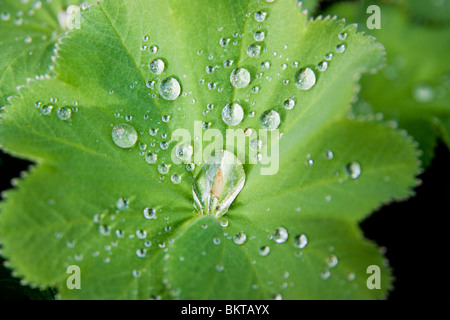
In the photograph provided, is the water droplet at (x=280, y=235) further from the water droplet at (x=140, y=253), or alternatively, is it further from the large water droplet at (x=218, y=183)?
the water droplet at (x=140, y=253)

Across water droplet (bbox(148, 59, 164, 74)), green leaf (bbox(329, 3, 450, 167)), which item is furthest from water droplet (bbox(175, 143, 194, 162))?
green leaf (bbox(329, 3, 450, 167))

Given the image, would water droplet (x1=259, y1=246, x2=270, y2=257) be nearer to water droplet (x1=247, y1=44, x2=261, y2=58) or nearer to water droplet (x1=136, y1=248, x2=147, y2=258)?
water droplet (x1=136, y1=248, x2=147, y2=258)

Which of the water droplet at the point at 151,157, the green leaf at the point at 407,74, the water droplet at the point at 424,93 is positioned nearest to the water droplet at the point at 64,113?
the water droplet at the point at 151,157

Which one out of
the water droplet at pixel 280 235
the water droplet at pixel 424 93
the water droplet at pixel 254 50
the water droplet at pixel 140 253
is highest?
the water droplet at pixel 424 93

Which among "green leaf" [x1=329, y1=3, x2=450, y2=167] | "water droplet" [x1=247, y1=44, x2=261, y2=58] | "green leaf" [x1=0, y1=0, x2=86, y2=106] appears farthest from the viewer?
"green leaf" [x1=329, y1=3, x2=450, y2=167]

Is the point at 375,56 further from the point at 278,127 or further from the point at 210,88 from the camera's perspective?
the point at 210,88

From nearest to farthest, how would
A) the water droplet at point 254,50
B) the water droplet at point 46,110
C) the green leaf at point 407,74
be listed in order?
1. the water droplet at point 46,110
2. the water droplet at point 254,50
3. the green leaf at point 407,74

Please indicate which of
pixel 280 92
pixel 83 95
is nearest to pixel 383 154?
pixel 280 92

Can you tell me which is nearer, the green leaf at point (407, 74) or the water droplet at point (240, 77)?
the water droplet at point (240, 77)
